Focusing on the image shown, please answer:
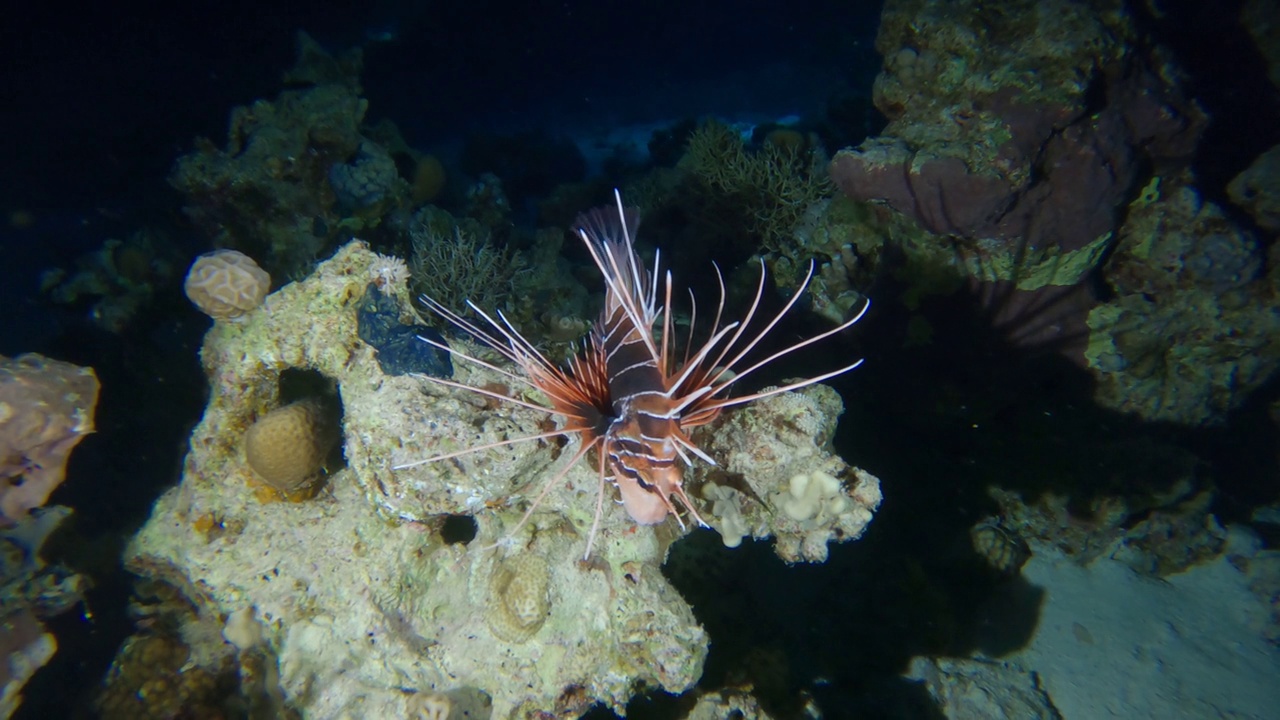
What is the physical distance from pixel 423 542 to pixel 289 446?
87 cm

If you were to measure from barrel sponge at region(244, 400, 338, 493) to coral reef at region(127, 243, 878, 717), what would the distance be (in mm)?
245

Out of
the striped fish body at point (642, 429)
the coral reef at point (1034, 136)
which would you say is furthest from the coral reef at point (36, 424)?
the coral reef at point (1034, 136)

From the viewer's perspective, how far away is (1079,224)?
3881 mm

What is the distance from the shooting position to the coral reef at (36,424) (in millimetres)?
3424

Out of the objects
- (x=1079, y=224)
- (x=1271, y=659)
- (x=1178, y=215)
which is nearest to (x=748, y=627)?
(x=1079, y=224)

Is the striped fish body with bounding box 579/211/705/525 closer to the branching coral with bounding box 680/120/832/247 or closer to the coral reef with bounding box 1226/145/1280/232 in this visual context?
the branching coral with bounding box 680/120/832/247

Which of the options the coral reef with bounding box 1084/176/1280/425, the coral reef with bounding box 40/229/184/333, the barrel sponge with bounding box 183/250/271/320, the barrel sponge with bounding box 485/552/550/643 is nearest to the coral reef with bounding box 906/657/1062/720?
the coral reef with bounding box 1084/176/1280/425

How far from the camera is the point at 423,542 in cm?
310

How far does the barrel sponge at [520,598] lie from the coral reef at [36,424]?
3.06 m

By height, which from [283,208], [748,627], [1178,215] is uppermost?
[1178,215]

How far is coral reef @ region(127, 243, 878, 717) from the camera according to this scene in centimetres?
270

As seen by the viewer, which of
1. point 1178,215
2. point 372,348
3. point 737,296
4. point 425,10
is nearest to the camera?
point 372,348

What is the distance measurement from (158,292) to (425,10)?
10664 millimetres

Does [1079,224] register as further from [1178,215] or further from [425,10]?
[425,10]
